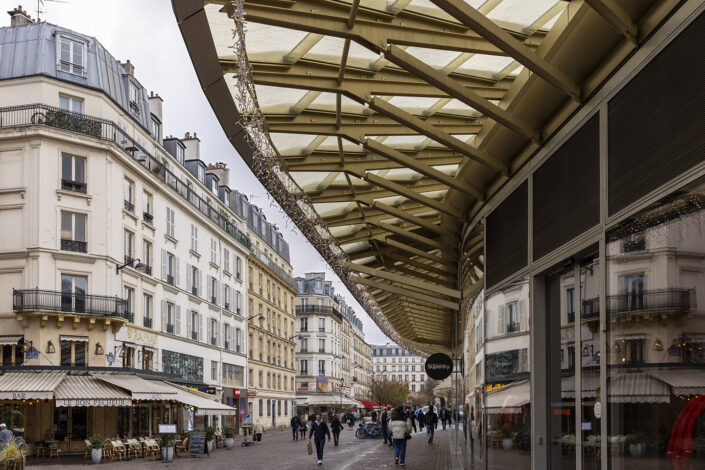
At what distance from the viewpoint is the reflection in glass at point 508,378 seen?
8453 millimetres

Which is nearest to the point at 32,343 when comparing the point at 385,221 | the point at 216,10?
the point at 385,221

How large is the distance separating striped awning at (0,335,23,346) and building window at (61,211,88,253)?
395 centimetres

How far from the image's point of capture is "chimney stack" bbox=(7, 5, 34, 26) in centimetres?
3859

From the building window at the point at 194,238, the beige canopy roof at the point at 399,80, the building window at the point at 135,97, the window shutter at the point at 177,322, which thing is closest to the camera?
the beige canopy roof at the point at 399,80

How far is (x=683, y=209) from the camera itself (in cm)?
457

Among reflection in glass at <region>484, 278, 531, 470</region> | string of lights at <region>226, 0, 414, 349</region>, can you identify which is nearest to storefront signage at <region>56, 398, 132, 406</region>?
string of lights at <region>226, 0, 414, 349</region>

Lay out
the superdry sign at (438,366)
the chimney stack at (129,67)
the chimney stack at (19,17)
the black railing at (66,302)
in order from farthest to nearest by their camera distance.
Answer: the chimney stack at (129,67), the chimney stack at (19,17), the black railing at (66,302), the superdry sign at (438,366)

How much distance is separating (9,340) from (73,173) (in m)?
7.19

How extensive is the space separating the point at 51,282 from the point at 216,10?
2917 centimetres

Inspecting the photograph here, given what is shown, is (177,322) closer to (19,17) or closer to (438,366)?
(19,17)

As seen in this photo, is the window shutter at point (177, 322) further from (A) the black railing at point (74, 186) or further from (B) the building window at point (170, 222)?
(A) the black railing at point (74, 186)

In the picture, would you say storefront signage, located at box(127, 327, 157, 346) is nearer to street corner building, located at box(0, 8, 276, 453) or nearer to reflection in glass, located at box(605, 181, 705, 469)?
street corner building, located at box(0, 8, 276, 453)

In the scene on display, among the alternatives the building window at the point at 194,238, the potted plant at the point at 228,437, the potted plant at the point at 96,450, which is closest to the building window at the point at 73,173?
the potted plant at the point at 96,450

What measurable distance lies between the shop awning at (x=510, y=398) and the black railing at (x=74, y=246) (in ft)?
87.3
